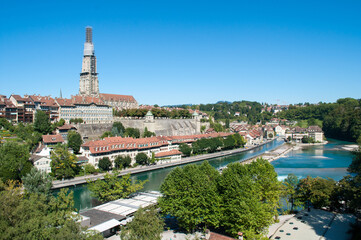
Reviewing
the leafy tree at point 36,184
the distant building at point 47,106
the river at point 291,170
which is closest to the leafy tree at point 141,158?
the river at point 291,170

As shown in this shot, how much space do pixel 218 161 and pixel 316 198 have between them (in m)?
29.2

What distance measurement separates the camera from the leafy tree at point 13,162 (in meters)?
29.8

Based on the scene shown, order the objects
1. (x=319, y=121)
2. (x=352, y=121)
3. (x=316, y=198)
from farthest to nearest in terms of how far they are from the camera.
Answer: (x=319, y=121) → (x=352, y=121) → (x=316, y=198)

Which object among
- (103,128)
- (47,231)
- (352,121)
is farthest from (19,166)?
(352,121)

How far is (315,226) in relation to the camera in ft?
59.1

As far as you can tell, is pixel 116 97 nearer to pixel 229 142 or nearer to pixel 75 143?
pixel 229 142

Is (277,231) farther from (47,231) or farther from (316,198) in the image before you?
(47,231)

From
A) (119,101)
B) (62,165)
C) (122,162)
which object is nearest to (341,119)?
(119,101)

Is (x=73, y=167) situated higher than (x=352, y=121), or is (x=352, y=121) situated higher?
(x=352, y=121)

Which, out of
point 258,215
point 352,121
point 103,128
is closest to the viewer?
point 258,215

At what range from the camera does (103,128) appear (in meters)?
56.5

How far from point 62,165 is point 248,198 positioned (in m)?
24.3

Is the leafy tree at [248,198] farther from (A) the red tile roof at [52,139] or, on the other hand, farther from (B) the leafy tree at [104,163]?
(A) the red tile roof at [52,139]

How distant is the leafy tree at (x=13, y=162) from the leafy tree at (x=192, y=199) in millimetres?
19061
